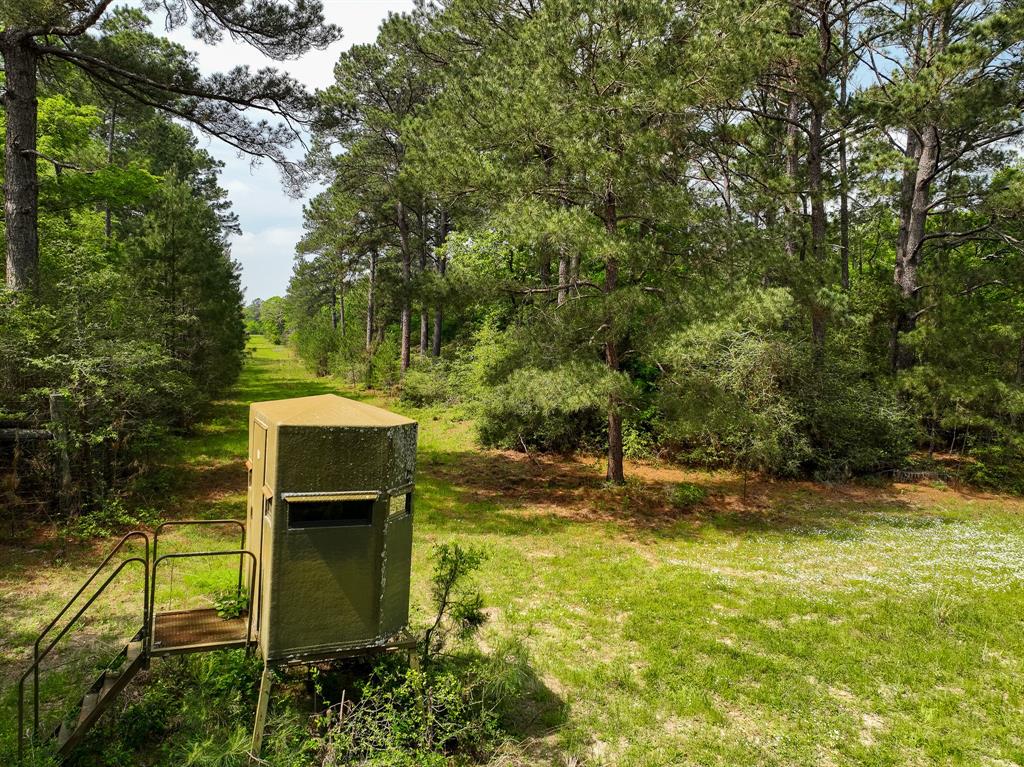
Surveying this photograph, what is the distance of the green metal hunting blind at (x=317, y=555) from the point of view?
3807 millimetres

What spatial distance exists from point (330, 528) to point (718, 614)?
17.1 feet

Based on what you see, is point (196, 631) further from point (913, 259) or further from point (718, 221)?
point (913, 259)

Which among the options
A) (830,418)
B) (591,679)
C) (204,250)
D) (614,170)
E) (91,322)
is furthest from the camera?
(204,250)

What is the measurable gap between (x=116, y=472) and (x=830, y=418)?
16.0 m

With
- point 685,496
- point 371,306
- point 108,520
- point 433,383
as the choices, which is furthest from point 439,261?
point 108,520

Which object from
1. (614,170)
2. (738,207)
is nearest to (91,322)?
(614,170)

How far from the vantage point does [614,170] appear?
997 cm

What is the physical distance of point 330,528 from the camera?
3943mm

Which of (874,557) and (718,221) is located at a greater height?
(718,221)

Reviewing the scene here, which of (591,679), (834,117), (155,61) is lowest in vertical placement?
(591,679)

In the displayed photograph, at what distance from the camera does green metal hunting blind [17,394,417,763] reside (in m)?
3.81

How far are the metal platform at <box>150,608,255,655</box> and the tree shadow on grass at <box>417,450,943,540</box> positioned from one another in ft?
18.7

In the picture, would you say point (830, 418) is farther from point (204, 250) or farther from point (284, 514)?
point (204, 250)

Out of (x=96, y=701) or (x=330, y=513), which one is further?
(x=330, y=513)
